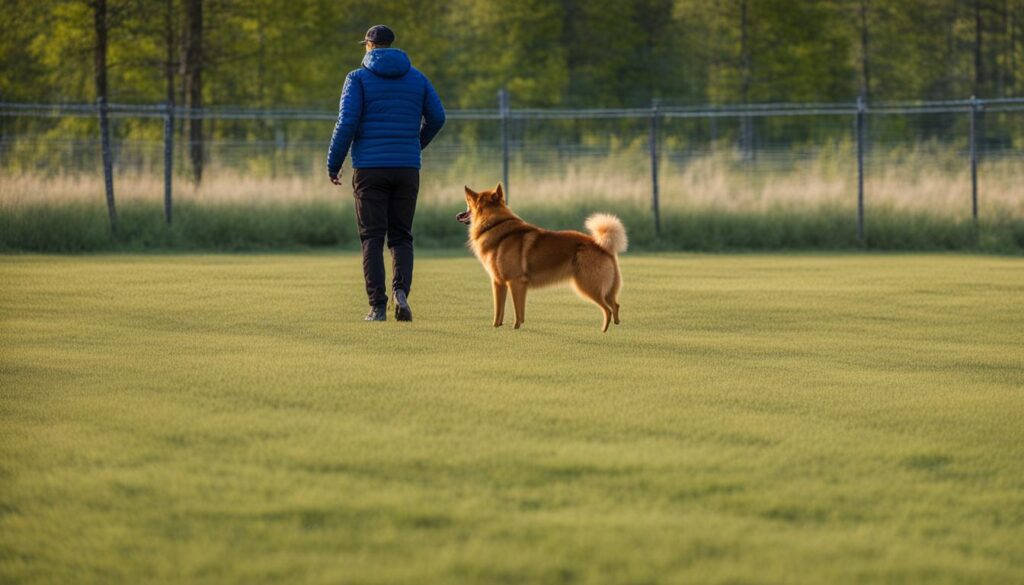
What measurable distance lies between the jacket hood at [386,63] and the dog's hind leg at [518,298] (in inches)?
70.9

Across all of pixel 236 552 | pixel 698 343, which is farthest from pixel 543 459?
pixel 698 343

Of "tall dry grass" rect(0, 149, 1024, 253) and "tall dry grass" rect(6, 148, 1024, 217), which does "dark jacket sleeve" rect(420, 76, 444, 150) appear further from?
"tall dry grass" rect(6, 148, 1024, 217)

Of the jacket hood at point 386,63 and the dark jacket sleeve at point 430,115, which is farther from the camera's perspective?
the dark jacket sleeve at point 430,115

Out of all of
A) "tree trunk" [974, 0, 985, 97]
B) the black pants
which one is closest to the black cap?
the black pants

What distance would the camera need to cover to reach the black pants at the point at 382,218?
9.80 m

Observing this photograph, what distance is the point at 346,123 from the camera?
31.4ft

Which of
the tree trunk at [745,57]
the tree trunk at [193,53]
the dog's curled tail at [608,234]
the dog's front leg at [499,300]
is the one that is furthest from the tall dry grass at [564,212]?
the tree trunk at [745,57]

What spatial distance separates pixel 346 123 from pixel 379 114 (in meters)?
0.28

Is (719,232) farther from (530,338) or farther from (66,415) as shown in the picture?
(66,415)

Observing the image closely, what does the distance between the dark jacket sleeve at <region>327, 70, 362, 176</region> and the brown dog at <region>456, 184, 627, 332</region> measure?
3.87ft

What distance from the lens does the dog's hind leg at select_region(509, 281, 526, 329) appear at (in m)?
9.14

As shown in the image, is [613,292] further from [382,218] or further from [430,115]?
[430,115]

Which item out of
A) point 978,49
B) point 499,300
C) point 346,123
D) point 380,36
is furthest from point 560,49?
point 499,300

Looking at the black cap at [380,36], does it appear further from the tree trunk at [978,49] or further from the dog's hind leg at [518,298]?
the tree trunk at [978,49]
